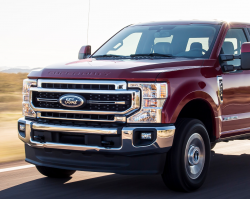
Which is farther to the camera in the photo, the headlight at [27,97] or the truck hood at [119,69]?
the headlight at [27,97]

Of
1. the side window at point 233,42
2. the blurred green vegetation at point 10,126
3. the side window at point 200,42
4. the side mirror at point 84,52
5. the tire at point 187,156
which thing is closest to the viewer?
the tire at point 187,156

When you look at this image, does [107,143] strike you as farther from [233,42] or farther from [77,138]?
[233,42]

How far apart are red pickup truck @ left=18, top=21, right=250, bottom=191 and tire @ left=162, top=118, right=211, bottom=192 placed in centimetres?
1

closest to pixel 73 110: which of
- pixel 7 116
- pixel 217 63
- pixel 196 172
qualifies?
pixel 196 172

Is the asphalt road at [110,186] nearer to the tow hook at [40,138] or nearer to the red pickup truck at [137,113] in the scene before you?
the red pickup truck at [137,113]

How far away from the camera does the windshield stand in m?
6.13

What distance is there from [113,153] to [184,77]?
→ 3.61 feet

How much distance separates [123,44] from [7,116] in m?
6.87

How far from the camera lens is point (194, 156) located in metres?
5.34

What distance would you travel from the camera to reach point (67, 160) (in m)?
5.18

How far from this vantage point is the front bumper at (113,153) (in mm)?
4875

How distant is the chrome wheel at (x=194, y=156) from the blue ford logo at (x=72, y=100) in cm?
120

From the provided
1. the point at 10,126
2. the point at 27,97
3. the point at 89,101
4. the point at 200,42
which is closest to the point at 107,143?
the point at 89,101

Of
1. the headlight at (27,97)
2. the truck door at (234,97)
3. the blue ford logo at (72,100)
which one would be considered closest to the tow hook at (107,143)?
the blue ford logo at (72,100)
